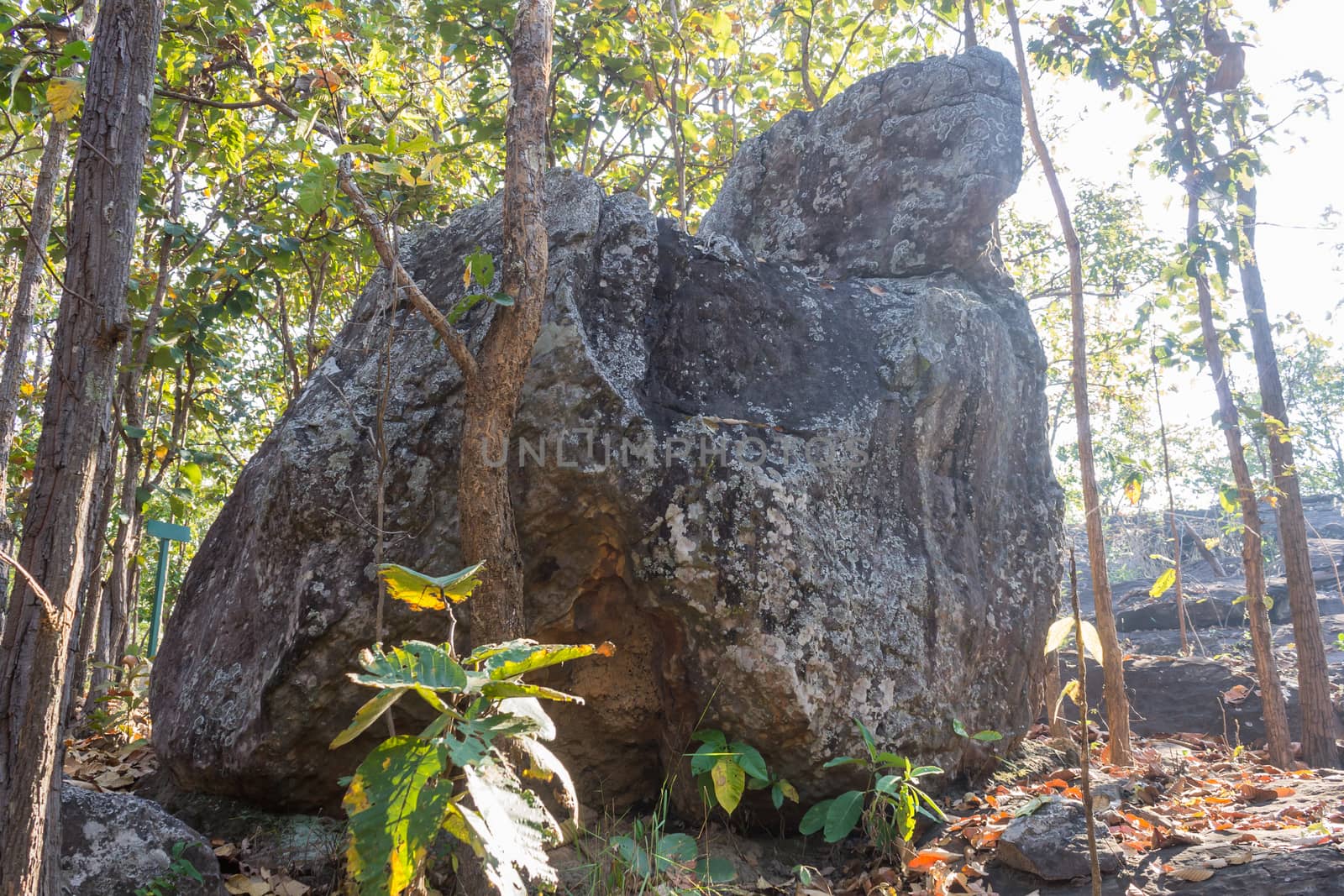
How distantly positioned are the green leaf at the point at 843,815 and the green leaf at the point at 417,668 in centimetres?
205

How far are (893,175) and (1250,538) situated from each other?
3899 mm

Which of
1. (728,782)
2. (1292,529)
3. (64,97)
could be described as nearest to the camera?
(64,97)

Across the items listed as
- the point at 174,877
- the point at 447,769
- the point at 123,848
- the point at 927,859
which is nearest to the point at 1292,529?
the point at 927,859

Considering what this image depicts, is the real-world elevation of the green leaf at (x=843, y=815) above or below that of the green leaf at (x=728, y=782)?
below

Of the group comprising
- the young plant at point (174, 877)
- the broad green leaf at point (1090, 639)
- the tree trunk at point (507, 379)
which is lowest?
the young plant at point (174, 877)

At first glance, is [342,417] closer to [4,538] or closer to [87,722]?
[4,538]

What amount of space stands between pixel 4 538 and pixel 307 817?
5.98 ft

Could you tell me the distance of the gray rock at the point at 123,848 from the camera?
2666 millimetres

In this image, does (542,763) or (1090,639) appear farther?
(542,763)

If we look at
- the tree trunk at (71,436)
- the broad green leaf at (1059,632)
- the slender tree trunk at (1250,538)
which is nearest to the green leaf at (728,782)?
the broad green leaf at (1059,632)

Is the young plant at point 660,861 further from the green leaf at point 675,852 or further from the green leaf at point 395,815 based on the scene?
the green leaf at point 395,815

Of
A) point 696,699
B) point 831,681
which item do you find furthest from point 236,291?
point 831,681

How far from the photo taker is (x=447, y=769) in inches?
87.0

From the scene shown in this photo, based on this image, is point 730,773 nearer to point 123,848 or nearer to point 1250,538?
point 123,848
